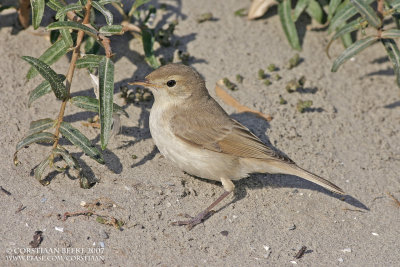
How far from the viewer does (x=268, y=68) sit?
7.74 meters

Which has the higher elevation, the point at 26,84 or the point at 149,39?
the point at 149,39

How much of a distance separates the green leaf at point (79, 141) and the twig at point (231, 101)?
2323mm

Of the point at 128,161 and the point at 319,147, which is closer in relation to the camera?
the point at 128,161

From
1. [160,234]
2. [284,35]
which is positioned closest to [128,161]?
[160,234]

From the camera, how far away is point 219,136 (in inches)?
245

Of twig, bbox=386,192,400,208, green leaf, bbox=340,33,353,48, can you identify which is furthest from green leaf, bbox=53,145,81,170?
green leaf, bbox=340,33,353,48

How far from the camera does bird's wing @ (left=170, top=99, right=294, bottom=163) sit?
6.12 m

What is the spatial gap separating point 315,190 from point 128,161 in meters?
2.28

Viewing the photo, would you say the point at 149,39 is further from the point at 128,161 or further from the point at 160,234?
the point at 160,234

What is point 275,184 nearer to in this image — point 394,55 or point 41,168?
point 394,55

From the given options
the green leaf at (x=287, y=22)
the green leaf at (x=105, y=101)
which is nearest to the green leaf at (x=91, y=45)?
the green leaf at (x=105, y=101)

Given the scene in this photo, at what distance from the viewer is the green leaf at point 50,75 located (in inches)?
204

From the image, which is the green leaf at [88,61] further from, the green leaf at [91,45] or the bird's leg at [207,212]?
the bird's leg at [207,212]

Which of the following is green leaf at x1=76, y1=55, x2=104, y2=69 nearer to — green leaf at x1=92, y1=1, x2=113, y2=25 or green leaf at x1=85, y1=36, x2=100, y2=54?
green leaf at x1=92, y1=1, x2=113, y2=25
